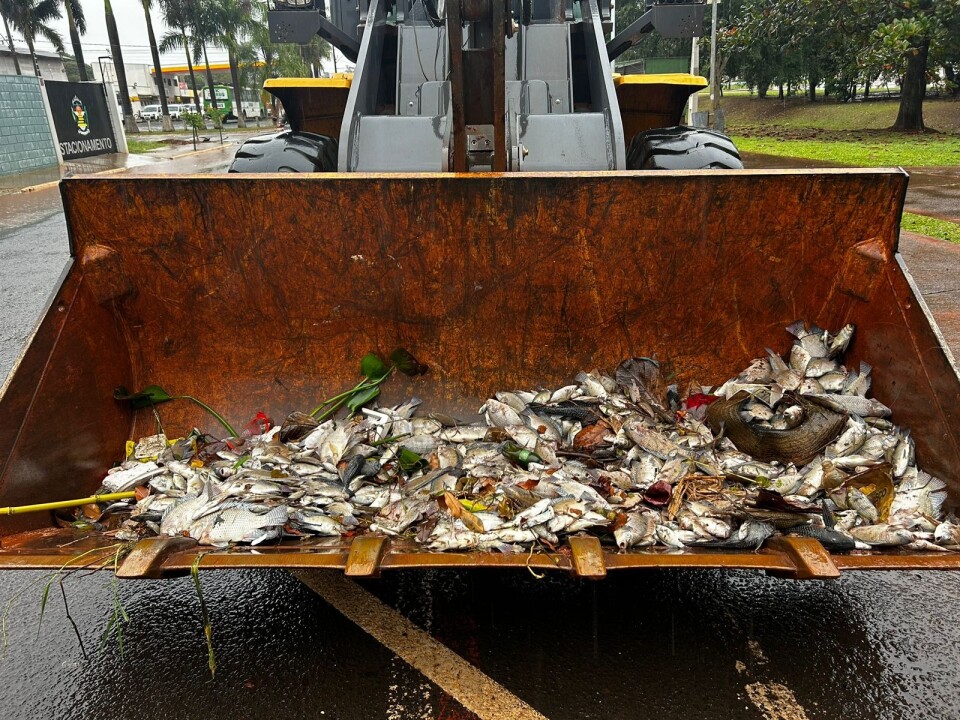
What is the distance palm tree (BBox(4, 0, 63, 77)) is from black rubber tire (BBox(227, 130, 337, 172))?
167ft

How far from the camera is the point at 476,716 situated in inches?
87.6

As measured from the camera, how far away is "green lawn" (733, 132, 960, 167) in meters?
15.6

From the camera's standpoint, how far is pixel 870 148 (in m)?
18.3

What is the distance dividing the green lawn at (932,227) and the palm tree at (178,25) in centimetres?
4948

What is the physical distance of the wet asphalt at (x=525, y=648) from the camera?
2270mm

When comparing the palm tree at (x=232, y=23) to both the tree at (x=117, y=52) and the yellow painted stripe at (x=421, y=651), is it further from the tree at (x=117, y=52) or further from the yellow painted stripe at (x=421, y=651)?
the yellow painted stripe at (x=421, y=651)

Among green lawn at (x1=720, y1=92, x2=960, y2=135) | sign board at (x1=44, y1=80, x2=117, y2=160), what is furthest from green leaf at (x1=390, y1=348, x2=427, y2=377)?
green lawn at (x1=720, y1=92, x2=960, y2=135)

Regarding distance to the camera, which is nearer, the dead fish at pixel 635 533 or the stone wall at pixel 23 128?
the dead fish at pixel 635 533

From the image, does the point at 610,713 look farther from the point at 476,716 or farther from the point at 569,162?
the point at 569,162

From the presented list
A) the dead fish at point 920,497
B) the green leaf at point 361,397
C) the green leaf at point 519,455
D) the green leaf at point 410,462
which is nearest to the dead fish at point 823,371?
the dead fish at point 920,497

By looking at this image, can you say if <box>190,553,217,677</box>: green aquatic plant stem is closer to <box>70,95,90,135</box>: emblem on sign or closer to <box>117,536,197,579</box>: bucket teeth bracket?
<box>117,536,197,579</box>: bucket teeth bracket

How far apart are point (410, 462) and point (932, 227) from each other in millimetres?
8454

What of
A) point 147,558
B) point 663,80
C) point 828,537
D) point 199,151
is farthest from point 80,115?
point 828,537

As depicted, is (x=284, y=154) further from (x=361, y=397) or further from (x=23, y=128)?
(x=23, y=128)
